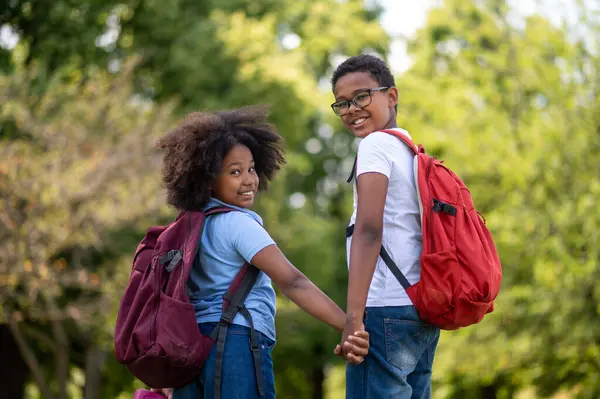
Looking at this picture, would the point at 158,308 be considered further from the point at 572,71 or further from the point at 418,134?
the point at 418,134

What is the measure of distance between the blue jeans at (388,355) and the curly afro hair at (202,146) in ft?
2.85

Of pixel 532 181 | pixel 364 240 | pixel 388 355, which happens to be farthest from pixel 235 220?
pixel 532 181

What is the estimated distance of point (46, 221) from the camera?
12.9 metres

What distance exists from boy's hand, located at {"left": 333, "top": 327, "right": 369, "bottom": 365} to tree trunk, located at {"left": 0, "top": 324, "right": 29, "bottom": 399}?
50.3 feet

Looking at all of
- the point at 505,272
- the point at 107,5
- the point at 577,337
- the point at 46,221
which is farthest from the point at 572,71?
the point at 107,5

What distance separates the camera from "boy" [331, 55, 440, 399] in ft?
10.3

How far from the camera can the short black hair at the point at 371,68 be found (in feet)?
11.5

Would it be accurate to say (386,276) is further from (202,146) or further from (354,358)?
(202,146)

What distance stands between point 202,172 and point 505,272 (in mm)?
9574

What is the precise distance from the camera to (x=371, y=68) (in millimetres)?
3520

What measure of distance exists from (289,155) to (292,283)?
51.8ft

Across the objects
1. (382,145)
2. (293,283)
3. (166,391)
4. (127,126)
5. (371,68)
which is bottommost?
(166,391)

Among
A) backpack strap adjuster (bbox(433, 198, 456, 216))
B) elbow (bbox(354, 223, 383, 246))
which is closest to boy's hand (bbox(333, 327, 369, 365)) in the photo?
elbow (bbox(354, 223, 383, 246))

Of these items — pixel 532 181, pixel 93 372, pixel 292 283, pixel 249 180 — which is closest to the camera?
pixel 292 283
